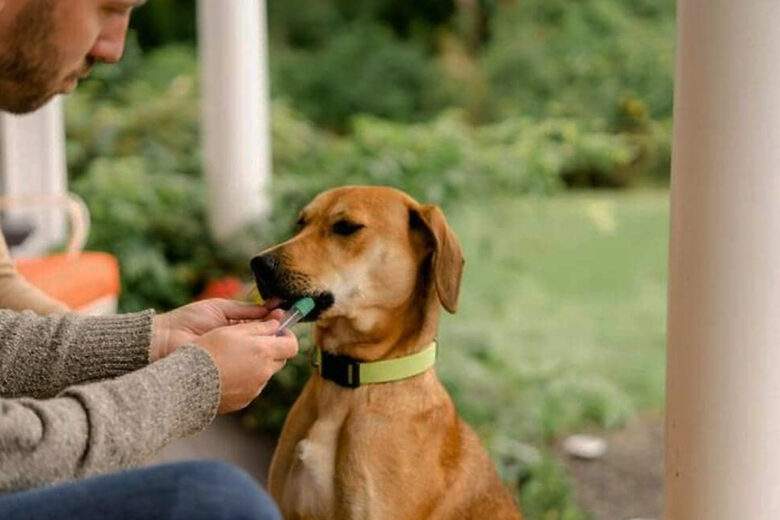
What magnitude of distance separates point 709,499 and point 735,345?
0.26 meters

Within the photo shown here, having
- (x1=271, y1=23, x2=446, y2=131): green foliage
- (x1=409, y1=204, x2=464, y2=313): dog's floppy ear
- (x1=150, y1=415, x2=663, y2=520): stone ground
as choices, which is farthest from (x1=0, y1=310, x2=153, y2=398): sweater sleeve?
(x1=271, y1=23, x2=446, y2=131): green foliage

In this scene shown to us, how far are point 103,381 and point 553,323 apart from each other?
16.5 ft

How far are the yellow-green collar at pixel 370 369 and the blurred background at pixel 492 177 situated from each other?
1.63m

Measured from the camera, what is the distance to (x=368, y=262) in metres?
2.09

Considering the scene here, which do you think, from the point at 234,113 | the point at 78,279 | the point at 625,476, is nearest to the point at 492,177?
the point at 234,113

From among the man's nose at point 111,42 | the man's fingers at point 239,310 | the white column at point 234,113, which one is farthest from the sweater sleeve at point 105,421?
the white column at point 234,113

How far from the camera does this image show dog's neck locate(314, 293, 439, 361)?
2.06 metres

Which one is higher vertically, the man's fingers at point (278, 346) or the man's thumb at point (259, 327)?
the man's thumb at point (259, 327)

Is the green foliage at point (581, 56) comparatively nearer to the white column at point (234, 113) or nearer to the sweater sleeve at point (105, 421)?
the white column at point (234, 113)

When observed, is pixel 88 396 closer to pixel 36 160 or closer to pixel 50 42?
pixel 50 42

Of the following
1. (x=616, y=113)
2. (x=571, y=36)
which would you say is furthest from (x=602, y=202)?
(x=571, y=36)

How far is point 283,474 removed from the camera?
210 centimetres

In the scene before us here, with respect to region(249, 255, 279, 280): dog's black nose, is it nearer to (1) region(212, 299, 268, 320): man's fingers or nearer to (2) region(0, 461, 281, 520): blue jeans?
(1) region(212, 299, 268, 320): man's fingers

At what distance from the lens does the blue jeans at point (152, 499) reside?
4.33 ft
